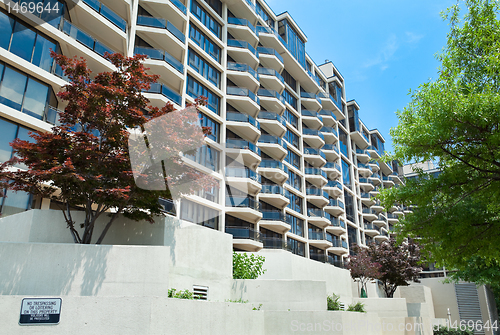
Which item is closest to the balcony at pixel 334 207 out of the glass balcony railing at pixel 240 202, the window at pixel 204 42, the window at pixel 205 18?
the glass balcony railing at pixel 240 202

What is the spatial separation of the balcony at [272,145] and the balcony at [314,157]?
7.72 m

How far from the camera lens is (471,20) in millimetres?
12695

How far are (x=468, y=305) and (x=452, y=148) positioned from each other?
152 feet

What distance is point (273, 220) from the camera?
36219 millimetres

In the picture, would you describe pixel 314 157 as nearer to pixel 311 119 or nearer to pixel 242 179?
pixel 311 119

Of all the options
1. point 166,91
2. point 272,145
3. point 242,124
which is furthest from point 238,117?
point 166,91

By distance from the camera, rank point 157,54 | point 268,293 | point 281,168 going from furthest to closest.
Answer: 1. point 281,168
2. point 157,54
3. point 268,293

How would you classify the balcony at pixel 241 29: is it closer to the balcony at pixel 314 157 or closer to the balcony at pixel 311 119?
the balcony at pixel 311 119

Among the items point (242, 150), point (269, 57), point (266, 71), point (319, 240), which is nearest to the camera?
point (242, 150)

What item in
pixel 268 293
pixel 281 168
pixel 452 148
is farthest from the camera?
pixel 281 168

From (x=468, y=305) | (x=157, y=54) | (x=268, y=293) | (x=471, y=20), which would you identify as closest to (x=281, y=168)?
(x=157, y=54)

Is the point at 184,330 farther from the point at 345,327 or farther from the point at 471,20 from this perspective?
the point at 471,20

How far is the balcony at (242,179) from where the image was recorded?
32.8m

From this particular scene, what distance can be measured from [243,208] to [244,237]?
7.96 ft
